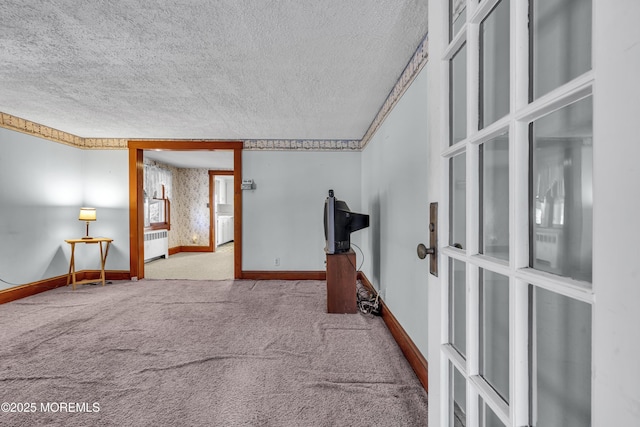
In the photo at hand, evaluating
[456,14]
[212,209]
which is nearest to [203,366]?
[456,14]

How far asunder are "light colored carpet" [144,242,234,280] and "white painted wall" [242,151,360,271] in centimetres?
86

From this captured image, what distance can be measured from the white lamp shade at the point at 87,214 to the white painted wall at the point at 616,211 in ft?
16.5

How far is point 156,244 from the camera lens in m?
5.98

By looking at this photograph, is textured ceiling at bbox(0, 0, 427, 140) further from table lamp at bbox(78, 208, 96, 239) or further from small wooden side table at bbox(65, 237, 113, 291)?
small wooden side table at bbox(65, 237, 113, 291)

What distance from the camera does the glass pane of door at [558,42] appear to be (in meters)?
0.60

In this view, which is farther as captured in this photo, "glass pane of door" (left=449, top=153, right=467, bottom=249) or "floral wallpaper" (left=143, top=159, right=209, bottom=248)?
"floral wallpaper" (left=143, top=159, right=209, bottom=248)

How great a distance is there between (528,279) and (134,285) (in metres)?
4.71

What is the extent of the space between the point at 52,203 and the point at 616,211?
5250 millimetres

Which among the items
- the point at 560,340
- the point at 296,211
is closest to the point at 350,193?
the point at 296,211

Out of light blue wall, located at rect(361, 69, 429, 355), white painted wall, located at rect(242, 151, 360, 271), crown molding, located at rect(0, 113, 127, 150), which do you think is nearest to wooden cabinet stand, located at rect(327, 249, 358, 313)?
light blue wall, located at rect(361, 69, 429, 355)

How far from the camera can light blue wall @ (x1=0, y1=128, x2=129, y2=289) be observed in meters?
3.26

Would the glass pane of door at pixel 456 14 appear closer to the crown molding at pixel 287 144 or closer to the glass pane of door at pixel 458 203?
the glass pane of door at pixel 458 203

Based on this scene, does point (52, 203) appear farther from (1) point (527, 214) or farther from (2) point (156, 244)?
(1) point (527, 214)

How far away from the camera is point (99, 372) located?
1.85 meters
